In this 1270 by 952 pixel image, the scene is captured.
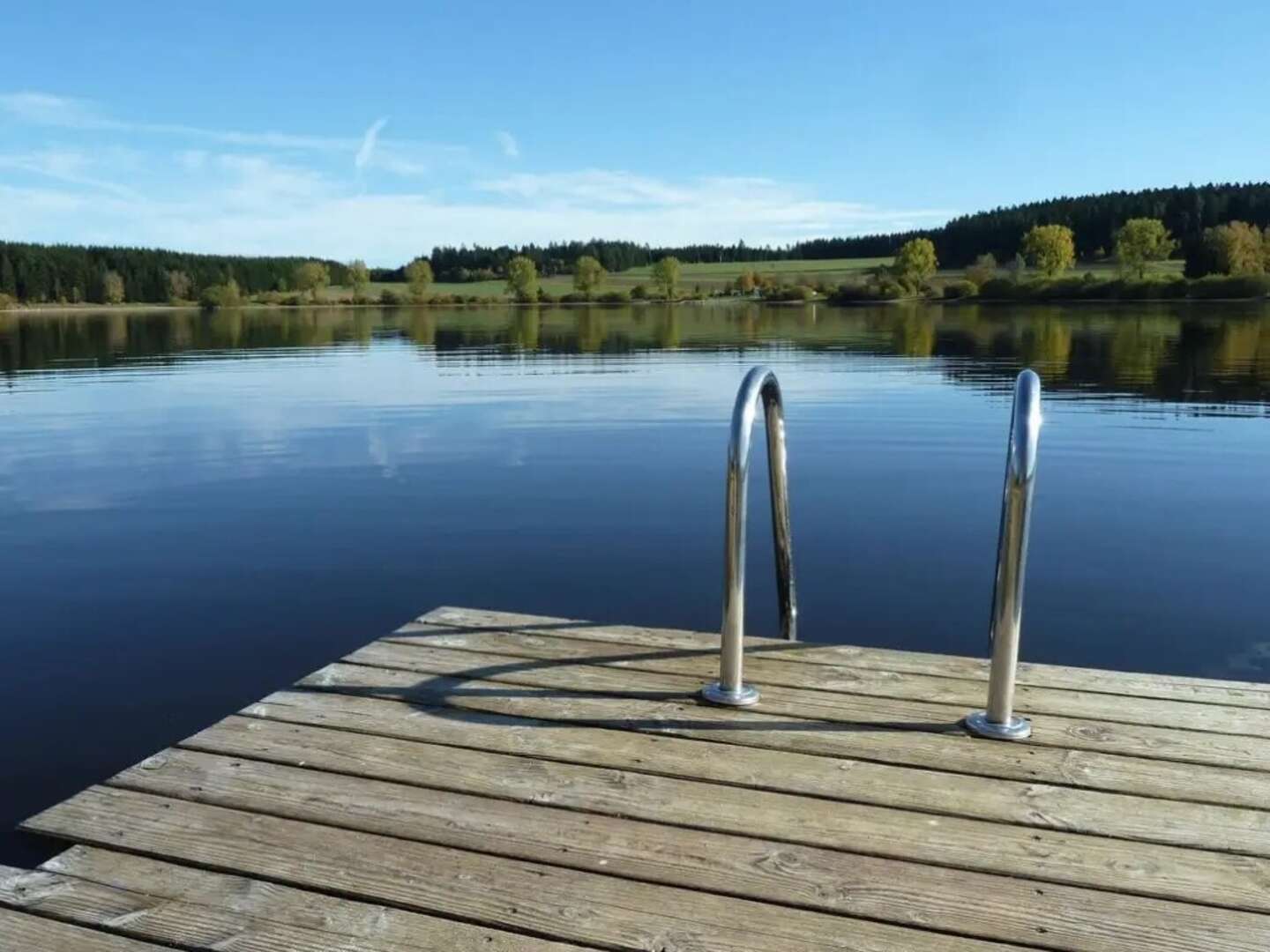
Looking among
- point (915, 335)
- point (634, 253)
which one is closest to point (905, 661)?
point (915, 335)

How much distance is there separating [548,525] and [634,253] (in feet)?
538

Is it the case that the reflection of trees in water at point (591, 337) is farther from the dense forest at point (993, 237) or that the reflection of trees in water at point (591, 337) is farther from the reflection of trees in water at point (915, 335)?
the dense forest at point (993, 237)

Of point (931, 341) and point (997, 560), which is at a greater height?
point (931, 341)

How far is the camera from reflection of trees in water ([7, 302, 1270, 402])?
23625 millimetres

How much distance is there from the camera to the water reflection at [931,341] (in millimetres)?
22953

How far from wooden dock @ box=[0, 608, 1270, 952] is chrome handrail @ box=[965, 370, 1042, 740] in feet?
0.38

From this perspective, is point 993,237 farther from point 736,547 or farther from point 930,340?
point 736,547

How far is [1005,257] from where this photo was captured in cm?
12725

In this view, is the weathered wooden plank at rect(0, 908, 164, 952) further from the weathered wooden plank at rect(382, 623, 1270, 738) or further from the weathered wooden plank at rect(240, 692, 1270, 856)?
the weathered wooden plank at rect(382, 623, 1270, 738)

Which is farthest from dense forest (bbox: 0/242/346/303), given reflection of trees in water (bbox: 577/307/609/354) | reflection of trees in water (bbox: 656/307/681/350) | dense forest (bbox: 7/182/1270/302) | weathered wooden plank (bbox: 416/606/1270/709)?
weathered wooden plank (bbox: 416/606/1270/709)

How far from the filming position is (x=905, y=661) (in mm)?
4145

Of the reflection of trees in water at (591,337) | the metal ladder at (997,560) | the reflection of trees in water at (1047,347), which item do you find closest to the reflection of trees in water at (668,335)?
the reflection of trees in water at (591,337)

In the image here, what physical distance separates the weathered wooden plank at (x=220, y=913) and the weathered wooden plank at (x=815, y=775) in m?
0.74

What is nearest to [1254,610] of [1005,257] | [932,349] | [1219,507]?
[1219,507]
